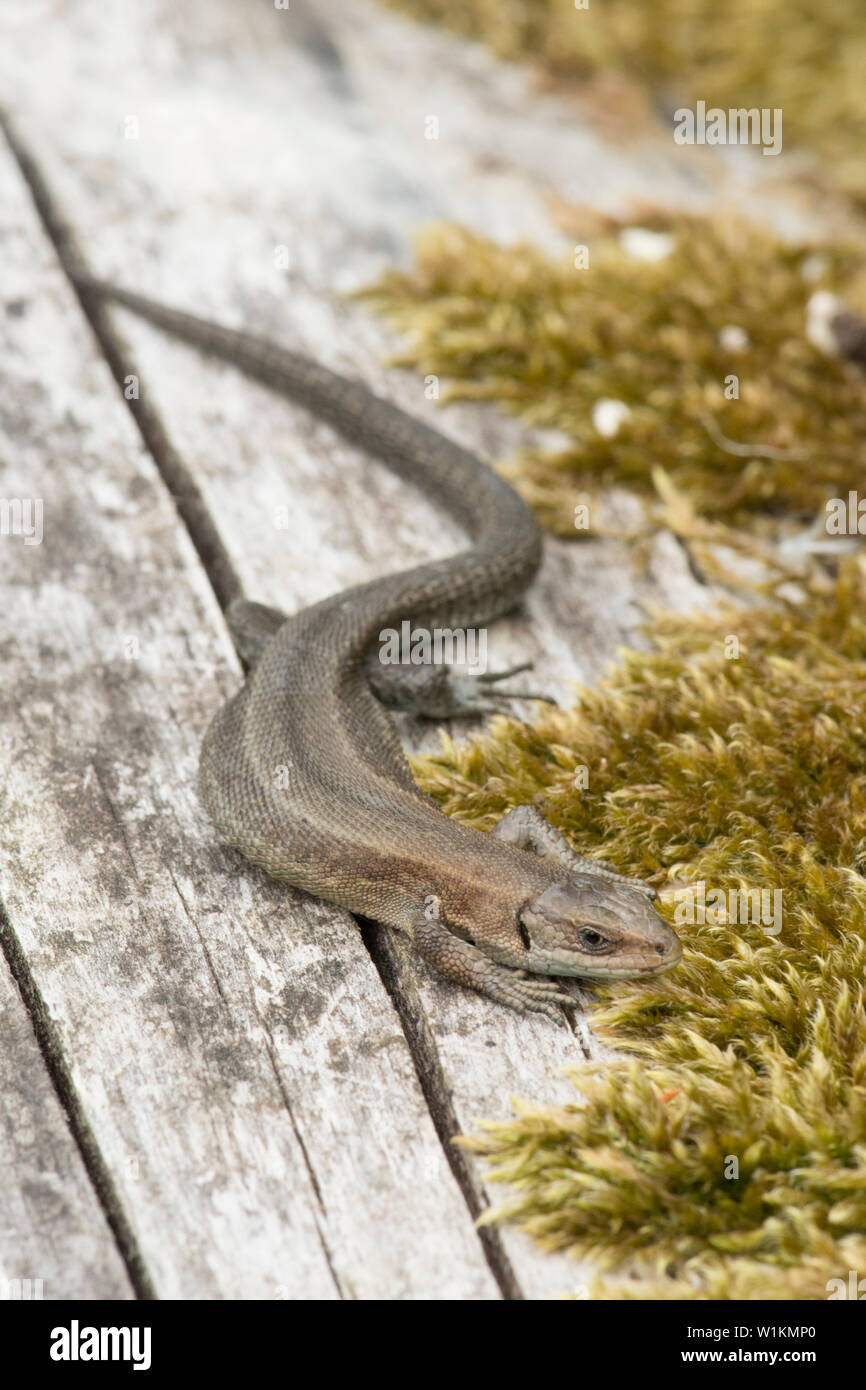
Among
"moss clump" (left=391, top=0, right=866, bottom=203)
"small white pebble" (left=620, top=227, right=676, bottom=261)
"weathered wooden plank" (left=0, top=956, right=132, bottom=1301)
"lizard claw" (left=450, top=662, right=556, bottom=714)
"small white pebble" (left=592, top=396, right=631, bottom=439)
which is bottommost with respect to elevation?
"weathered wooden plank" (left=0, top=956, right=132, bottom=1301)

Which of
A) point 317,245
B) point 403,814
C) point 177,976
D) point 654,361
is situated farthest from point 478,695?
point 317,245

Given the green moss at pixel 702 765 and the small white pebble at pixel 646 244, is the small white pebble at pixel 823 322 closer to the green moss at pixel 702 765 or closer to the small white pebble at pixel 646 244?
the green moss at pixel 702 765

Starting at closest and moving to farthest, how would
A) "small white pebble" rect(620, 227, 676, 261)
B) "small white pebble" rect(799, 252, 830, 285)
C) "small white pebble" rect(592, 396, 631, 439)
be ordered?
1. "small white pebble" rect(592, 396, 631, 439)
2. "small white pebble" rect(620, 227, 676, 261)
3. "small white pebble" rect(799, 252, 830, 285)

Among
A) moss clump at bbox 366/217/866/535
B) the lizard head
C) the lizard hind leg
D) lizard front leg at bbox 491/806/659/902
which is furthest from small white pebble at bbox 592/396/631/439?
the lizard head

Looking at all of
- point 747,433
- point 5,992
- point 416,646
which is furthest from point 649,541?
point 5,992

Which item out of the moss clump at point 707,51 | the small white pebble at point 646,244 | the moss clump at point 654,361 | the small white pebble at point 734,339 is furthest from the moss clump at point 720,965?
the moss clump at point 707,51

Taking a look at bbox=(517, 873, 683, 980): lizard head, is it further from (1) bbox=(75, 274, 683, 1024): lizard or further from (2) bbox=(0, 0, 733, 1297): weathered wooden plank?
(2) bbox=(0, 0, 733, 1297): weathered wooden plank

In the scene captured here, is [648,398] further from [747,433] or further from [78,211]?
[78,211]

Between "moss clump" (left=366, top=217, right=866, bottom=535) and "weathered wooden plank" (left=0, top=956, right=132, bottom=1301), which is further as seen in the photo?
"moss clump" (left=366, top=217, right=866, bottom=535)
